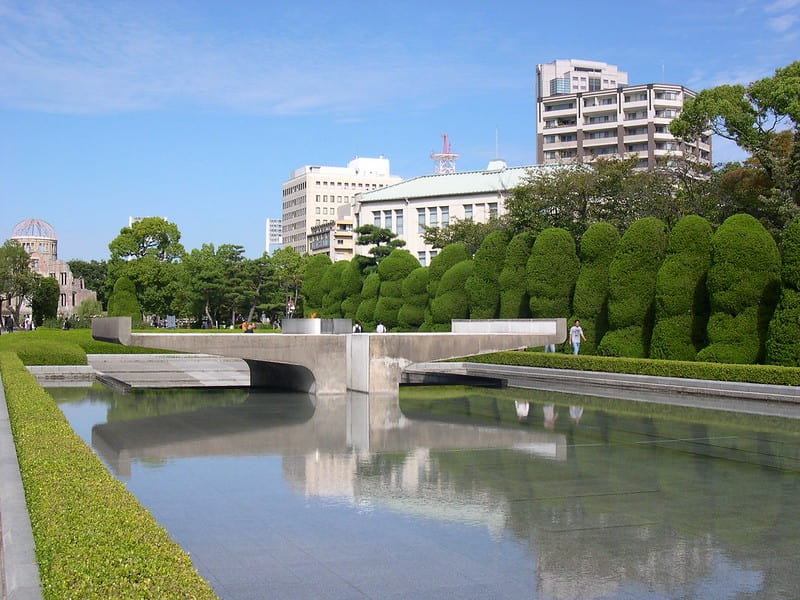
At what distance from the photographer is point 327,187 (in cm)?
15112

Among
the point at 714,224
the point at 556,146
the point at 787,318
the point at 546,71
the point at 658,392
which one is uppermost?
the point at 546,71

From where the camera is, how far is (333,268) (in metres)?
55.8

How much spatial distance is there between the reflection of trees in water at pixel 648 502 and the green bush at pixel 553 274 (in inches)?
672

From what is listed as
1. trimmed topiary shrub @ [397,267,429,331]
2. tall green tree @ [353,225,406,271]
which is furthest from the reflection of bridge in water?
tall green tree @ [353,225,406,271]

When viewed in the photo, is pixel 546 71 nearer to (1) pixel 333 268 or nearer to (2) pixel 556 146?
Result: (2) pixel 556 146

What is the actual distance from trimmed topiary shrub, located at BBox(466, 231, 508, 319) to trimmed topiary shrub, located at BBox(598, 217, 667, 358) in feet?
27.7

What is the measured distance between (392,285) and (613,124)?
52.9 metres

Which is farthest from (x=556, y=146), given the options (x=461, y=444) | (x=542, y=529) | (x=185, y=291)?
(x=542, y=529)

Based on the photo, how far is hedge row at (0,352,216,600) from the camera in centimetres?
519

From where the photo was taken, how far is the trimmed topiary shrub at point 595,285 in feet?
108

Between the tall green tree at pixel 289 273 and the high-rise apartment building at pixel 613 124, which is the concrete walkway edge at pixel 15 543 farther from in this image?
the high-rise apartment building at pixel 613 124

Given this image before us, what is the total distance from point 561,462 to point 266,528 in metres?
5.60

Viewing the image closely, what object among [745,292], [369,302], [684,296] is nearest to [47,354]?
[369,302]

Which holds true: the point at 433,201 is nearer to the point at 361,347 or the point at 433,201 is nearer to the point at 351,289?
the point at 351,289
